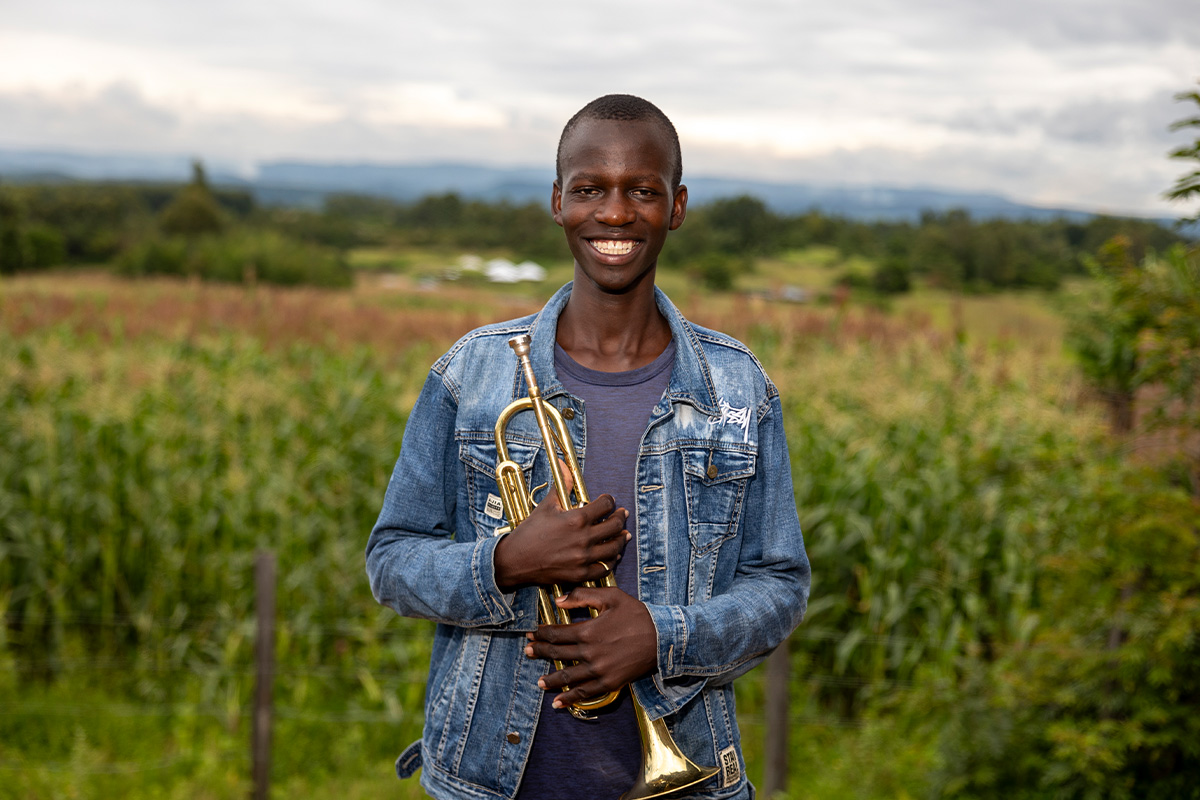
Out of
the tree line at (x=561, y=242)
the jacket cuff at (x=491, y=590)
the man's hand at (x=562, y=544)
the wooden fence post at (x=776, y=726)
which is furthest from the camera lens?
the tree line at (x=561, y=242)

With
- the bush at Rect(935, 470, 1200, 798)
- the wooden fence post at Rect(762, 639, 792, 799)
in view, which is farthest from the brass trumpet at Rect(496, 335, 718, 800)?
the wooden fence post at Rect(762, 639, 792, 799)

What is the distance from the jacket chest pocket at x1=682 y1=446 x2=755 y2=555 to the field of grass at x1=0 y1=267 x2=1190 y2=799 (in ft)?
7.88

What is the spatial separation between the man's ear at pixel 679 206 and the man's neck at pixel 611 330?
0.14 metres

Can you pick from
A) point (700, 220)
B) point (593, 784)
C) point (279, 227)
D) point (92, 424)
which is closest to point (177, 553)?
point (92, 424)

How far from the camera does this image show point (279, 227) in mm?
48969

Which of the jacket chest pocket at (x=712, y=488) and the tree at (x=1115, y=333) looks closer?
the jacket chest pocket at (x=712, y=488)

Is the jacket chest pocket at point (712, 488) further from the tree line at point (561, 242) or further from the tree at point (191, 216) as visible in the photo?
the tree at point (191, 216)

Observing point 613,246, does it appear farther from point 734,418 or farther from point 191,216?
point 191,216

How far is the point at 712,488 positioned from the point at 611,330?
1.23 feet

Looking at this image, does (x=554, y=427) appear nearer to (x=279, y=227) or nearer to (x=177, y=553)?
(x=177, y=553)

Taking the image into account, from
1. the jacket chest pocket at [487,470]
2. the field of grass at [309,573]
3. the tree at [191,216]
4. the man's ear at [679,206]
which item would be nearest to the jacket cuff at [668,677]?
the jacket chest pocket at [487,470]

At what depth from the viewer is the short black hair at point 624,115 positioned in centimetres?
172

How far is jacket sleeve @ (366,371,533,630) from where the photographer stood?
1673 millimetres

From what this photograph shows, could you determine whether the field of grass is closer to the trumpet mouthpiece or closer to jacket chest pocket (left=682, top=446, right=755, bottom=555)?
jacket chest pocket (left=682, top=446, right=755, bottom=555)
